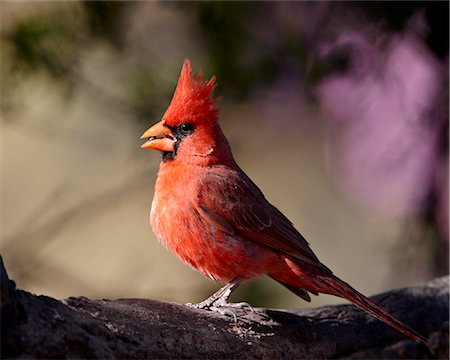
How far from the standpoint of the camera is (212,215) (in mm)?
2779

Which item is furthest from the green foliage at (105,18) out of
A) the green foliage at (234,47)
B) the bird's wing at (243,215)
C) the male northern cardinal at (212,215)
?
the bird's wing at (243,215)

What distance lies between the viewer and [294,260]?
2.77 meters

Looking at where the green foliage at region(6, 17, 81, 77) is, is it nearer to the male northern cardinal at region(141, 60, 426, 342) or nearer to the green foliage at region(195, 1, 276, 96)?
the green foliage at region(195, 1, 276, 96)

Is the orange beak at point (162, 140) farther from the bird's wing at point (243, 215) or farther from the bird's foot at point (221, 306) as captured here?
the bird's foot at point (221, 306)

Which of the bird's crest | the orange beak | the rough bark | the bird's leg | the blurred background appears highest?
the blurred background

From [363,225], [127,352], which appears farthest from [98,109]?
[127,352]

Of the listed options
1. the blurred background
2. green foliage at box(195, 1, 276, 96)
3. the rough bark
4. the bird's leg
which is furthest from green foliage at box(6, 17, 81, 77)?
the rough bark

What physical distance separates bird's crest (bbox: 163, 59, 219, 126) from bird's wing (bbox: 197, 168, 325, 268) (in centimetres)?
18

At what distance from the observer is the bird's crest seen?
2785 mm

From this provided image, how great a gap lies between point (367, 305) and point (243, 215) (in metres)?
0.49

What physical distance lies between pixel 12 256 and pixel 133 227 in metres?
1.67

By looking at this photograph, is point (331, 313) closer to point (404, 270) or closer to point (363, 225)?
point (404, 270)

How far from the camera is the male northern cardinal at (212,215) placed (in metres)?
2.75

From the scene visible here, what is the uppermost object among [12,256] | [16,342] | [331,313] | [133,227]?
[133,227]
